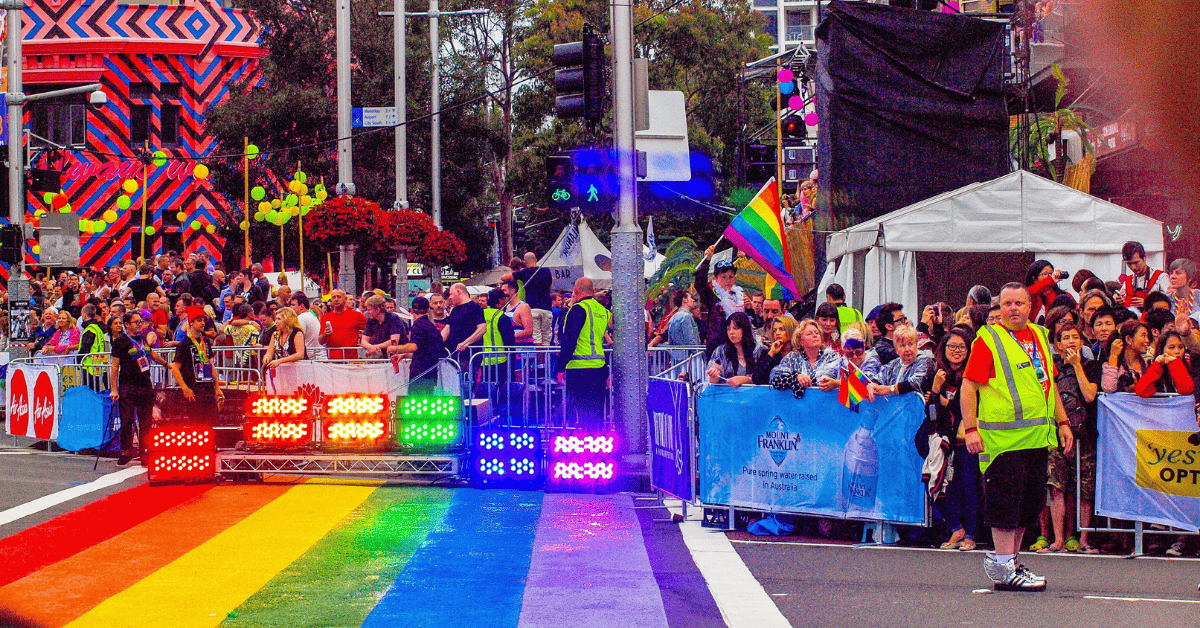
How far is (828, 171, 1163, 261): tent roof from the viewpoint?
16.1 meters

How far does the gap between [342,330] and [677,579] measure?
769 centimetres

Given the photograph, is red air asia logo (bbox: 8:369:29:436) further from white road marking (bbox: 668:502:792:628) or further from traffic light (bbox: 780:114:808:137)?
traffic light (bbox: 780:114:808:137)

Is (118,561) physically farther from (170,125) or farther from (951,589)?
(170,125)

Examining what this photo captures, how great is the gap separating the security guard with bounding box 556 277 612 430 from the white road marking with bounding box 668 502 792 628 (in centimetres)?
265

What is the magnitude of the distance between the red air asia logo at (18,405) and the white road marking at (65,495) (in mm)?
3449

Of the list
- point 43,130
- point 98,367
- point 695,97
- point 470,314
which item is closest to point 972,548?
point 470,314

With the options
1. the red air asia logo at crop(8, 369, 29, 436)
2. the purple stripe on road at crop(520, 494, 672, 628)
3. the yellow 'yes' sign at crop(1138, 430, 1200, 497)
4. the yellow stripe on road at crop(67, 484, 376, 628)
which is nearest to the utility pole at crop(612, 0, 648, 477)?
the purple stripe on road at crop(520, 494, 672, 628)

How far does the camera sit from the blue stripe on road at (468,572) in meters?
7.23

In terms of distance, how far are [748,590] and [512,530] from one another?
273cm

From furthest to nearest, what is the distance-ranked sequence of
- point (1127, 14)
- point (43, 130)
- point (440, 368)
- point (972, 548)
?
point (43, 130)
point (440, 368)
point (972, 548)
point (1127, 14)

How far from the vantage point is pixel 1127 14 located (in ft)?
14.2

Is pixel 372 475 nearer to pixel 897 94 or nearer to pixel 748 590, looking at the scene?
pixel 748 590

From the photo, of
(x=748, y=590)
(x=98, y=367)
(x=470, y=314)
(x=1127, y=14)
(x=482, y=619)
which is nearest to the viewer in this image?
(x=1127, y=14)

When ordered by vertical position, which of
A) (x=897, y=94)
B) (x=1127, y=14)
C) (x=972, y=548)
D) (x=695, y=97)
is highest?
(x=695, y=97)
